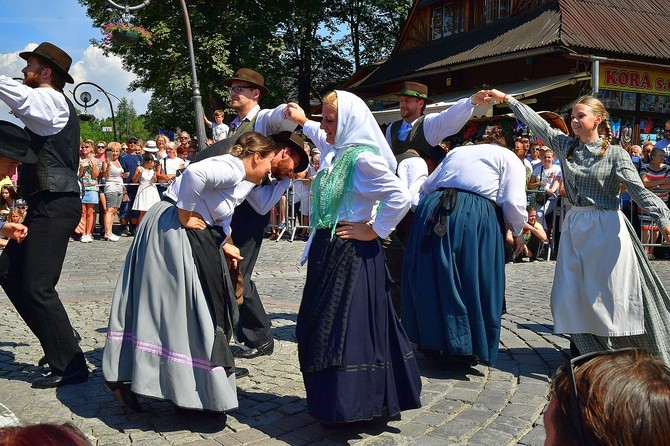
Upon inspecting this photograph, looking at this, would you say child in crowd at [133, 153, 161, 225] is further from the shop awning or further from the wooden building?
the wooden building

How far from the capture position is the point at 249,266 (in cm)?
562

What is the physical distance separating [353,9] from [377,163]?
112 feet

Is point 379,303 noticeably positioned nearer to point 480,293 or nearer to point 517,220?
point 480,293

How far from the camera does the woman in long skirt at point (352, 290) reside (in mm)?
3891

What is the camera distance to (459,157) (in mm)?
5379

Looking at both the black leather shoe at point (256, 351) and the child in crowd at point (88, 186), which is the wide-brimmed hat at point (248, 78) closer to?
the black leather shoe at point (256, 351)

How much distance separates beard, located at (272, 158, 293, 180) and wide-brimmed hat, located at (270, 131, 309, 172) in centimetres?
6

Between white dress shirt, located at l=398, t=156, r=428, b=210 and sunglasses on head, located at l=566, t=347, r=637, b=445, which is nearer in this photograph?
sunglasses on head, located at l=566, t=347, r=637, b=445

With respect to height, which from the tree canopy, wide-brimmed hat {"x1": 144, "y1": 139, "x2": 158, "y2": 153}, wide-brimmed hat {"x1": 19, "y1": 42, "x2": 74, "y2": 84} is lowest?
wide-brimmed hat {"x1": 19, "y1": 42, "x2": 74, "y2": 84}

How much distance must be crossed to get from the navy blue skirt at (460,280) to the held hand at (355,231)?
125 cm

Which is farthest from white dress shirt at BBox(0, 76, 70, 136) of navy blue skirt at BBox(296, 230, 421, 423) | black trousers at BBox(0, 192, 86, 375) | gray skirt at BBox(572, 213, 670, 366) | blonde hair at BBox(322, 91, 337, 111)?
gray skirt at BBox(572, 213, 670, 366)

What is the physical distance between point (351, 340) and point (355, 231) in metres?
0.59

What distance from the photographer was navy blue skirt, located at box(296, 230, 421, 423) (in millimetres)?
3875

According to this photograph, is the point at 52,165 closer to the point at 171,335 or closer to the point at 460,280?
the point at 171,335
